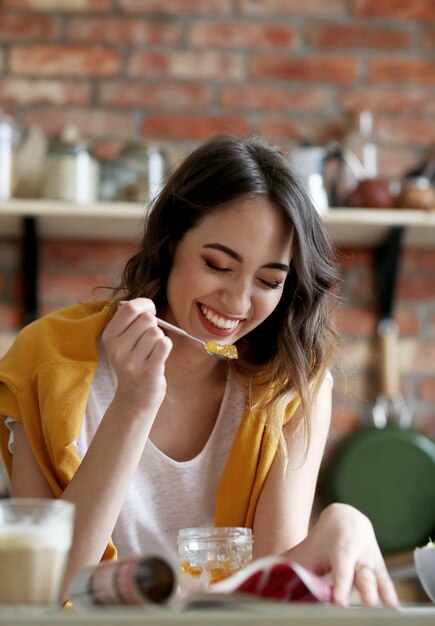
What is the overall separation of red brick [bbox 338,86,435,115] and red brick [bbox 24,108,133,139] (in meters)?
0.67

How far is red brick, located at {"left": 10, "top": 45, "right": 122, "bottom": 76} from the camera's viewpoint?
9.53ft

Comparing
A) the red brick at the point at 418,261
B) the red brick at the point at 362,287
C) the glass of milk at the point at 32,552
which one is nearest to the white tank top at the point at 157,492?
the glass of milk at the point at 32,552

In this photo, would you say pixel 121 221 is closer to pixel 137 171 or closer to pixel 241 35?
pixel 137 171

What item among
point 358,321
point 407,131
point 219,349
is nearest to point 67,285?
point 358,321

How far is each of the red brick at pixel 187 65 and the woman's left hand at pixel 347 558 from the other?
7.18ft

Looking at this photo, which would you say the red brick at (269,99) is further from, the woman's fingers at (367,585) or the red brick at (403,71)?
the woman's fingers at (367,585)

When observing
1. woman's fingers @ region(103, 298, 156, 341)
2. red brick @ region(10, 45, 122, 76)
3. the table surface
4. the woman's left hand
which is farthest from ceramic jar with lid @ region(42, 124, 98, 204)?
the table surface

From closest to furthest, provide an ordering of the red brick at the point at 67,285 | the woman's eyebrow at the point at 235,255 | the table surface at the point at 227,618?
the table surface at the point at 227,618 < the woman's eyebrow at the point at 235,255 < the red brick at the point at 67,285

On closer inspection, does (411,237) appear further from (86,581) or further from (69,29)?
(86,581)

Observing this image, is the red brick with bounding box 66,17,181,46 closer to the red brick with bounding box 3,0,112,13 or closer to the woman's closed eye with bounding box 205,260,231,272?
the red brick with bounding box 3,0,112,13

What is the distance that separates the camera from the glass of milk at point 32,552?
674 mm

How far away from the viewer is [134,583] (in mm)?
663

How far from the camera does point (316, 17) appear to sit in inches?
117

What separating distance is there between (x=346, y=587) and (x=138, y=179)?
1.93m
